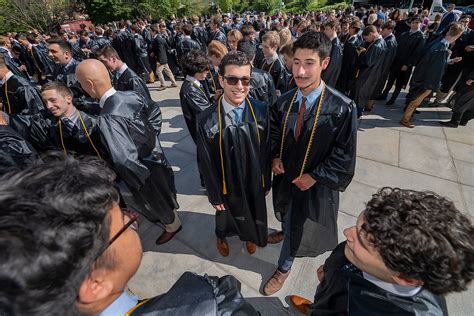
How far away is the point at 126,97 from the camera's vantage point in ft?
8.28

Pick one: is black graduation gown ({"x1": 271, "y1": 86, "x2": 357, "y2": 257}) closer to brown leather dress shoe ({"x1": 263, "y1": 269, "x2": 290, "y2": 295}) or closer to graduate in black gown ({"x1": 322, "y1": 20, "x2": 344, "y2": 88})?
brown leather dress shoe ({"x1": 263, "y1": 269, "x2": 290, "y2": 295})

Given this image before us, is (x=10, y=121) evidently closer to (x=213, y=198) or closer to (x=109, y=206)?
(x=213, y=198)

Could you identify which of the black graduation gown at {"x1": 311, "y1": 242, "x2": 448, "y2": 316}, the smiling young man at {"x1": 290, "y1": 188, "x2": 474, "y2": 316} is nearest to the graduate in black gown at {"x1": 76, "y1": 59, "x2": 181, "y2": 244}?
the black graduation gown at {"x1": 311, "y1": 242, "x2": 448, "y2": 316}

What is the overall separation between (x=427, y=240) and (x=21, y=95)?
540 cm

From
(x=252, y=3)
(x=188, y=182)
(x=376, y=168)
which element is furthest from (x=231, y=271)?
(x=252, y=3)

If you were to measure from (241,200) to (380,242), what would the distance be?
5.01 feet

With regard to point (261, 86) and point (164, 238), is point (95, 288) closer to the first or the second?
point (164, 238)

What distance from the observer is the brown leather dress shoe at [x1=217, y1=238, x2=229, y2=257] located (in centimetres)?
281

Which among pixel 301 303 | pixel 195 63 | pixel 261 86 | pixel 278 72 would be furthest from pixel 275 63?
pixel 301 303

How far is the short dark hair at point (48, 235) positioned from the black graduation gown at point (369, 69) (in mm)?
5781

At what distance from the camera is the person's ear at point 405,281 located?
3.09 feet

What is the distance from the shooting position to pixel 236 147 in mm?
2129

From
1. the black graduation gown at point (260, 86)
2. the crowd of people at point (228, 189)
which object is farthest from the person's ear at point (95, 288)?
the black graduation gown at point (260, 86)

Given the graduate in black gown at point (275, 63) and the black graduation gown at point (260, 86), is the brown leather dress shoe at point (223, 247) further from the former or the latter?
the graduate in black gown at point (275, 63)
